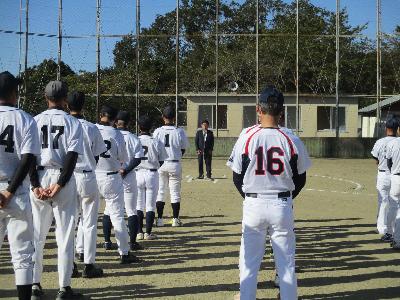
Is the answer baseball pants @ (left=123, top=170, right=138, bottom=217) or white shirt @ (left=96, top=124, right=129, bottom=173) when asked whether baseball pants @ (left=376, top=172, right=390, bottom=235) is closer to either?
baseball pants @ (left=123, top=170, right=138, bottom=217)

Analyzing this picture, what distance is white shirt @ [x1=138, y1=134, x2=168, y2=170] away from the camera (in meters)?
10.4

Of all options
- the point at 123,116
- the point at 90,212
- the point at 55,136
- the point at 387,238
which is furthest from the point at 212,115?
the point at 55,136

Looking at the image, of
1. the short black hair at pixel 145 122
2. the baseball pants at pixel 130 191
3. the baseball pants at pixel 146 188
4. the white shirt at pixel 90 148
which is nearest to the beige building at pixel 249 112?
the short black hair at pixel 145 122

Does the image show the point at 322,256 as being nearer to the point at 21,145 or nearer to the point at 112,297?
the point at 112,297

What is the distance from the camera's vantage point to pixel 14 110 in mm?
5469

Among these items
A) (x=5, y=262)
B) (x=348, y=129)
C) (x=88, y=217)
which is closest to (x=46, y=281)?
(x=88, y=217)

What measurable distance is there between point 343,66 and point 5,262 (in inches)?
1879

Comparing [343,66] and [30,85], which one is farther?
[343,66]

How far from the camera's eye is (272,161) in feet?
17.7

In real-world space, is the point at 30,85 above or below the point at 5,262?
above

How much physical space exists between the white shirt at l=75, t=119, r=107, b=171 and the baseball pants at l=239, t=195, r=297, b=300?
2.41 m

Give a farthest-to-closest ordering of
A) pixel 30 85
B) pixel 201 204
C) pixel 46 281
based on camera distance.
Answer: pixel 30 85 → pixel 201 204 → pixel 46 281

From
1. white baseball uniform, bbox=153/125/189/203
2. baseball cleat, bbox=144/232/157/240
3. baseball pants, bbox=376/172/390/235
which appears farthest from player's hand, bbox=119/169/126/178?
baseball pants, bbox=376/172/390/235

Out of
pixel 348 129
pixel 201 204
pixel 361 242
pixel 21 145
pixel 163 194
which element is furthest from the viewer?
pixel 348 129
